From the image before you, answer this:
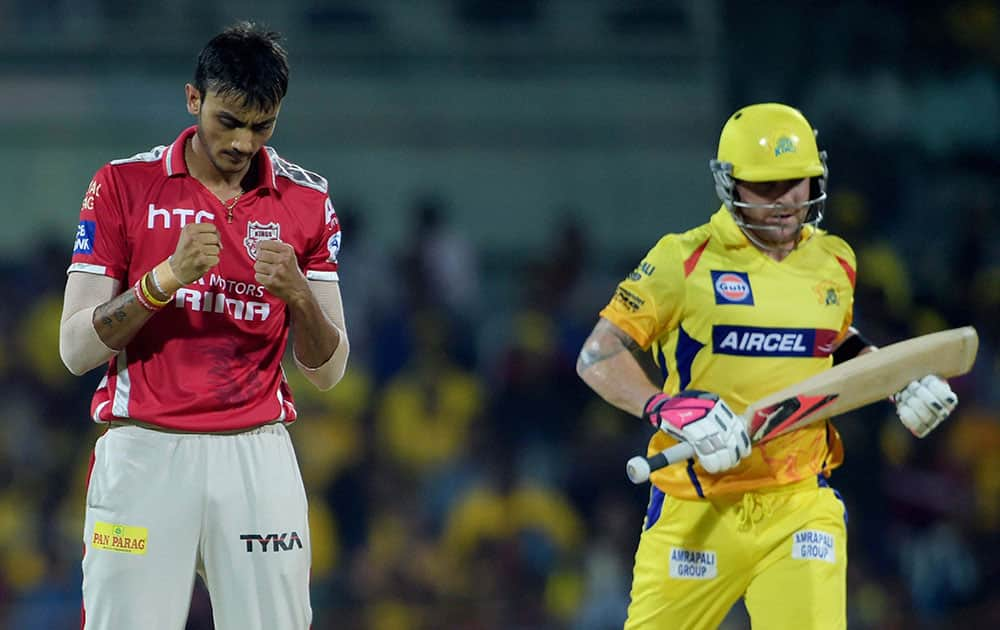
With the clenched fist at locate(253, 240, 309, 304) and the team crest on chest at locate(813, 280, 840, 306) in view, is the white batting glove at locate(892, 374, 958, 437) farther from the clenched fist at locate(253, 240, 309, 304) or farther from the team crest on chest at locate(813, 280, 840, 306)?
the clenched fist at locate(253, 240, 309, 304)

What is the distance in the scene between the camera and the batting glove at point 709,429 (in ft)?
11.4

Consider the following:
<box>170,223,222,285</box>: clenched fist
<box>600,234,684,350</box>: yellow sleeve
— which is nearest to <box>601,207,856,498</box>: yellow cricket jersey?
<box>600,234,684,350</box>: yellow sleeve

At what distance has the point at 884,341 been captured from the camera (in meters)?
6.93

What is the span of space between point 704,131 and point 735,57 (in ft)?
2.15

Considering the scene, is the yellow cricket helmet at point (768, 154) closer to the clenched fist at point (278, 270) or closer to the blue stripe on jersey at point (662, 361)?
the blue stripe on jersey at point (662, 361)

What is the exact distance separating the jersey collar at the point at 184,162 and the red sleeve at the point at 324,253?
0.47 ft

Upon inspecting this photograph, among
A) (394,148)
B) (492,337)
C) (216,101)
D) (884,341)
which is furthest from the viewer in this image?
(394,148)

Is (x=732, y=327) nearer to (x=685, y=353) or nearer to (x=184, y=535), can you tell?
(x=685, y=353)

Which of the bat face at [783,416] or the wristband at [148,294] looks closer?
the wristband at [148,294]

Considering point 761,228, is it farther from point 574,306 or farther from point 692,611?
point 574,306

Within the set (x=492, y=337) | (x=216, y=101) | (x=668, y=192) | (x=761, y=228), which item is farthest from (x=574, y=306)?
(x=216, y=101)

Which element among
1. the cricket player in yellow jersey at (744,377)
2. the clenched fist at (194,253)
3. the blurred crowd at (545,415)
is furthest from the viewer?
the blurred crowd at (545,415)

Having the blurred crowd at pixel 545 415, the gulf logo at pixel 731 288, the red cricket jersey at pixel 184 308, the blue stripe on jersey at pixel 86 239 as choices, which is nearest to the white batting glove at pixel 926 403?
the gulf logo at pixel 731 288

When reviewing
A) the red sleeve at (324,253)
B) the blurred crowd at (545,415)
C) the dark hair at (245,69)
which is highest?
the dark hair at (245,69)
